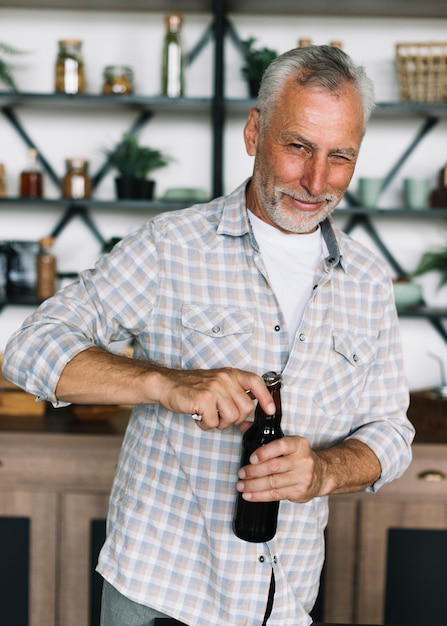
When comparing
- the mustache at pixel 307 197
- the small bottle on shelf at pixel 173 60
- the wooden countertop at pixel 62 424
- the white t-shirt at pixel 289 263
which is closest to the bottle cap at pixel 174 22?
the small bottle on shelf at pixel 173 60

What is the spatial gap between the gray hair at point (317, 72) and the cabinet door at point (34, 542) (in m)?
1.72

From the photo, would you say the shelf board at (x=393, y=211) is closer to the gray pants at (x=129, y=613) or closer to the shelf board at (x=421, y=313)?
the shelf board at (x=421, y=313)

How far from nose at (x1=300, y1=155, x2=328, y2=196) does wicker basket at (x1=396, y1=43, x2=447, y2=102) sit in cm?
176

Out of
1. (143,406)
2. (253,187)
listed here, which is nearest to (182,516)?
(143,406)

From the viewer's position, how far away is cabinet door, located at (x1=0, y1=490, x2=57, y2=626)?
261cm

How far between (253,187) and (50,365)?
1.99 feet

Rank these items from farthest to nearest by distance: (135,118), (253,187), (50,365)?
(135,118) < (253,187) < (50,365)

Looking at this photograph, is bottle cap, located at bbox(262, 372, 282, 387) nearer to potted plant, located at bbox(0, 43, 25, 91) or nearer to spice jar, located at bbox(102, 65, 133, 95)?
spice jar, located at bbox(102, 65, 133, 95)

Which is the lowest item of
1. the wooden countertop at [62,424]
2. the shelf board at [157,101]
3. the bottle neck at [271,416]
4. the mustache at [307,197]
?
the wooden countertop at [62,424]

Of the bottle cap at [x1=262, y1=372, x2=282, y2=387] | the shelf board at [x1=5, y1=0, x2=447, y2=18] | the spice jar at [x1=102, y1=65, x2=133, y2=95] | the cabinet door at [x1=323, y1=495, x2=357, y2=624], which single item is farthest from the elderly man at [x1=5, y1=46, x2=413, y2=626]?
the shelf board at [x1=5, y1=0, x2=447, y2=18]

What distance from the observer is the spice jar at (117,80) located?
9.89ft

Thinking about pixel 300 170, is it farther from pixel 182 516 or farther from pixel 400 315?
pixel 400 315

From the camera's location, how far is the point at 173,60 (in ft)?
9.80

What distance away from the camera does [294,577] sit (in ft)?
4.90
